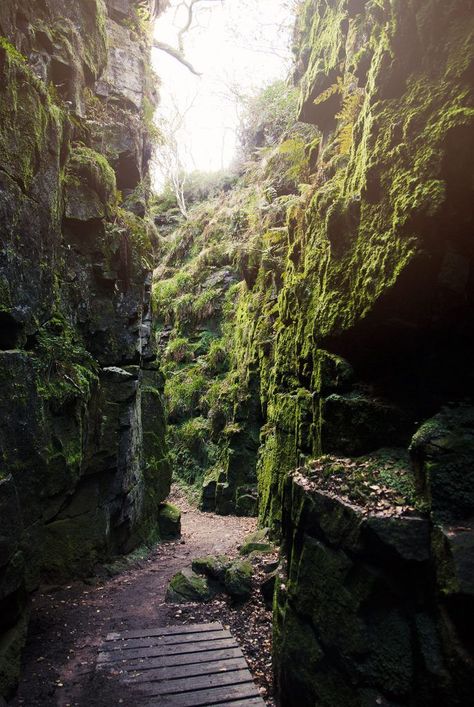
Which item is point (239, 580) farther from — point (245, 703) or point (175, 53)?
point (175, 53)

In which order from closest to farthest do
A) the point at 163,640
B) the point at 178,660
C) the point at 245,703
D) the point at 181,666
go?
the point at 245,703
the point at 181,666
the point at 178,660
the point at 163,640

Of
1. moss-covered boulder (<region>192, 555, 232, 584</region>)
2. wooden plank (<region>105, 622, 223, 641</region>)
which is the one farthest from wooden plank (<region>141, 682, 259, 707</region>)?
moss-covered boulder (<region>192, 555, 232, 584</region>)

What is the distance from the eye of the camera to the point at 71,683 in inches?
195

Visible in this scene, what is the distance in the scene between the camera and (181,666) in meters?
5.17

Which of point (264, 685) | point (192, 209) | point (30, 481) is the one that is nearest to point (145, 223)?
point (30, 481)

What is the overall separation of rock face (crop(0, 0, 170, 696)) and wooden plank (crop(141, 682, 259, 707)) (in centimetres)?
158

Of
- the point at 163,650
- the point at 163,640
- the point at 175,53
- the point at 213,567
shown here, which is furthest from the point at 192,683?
the point at 175,53

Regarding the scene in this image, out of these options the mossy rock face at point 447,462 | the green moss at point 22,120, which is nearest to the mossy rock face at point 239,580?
the mossy rock face at point 447,462

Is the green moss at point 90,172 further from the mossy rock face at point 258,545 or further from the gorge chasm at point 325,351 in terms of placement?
the mossy rock face at point 258,545

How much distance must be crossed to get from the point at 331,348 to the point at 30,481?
389cm

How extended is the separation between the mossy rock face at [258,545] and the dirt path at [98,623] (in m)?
0.64

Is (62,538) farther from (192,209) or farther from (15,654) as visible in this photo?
(192,209)

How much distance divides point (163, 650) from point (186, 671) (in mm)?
533

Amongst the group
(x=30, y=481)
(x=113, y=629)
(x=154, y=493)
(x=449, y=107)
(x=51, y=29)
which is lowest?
(x=113, y=629)
